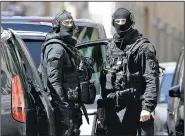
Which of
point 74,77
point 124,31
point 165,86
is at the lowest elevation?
point 165,86

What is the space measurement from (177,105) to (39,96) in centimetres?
304

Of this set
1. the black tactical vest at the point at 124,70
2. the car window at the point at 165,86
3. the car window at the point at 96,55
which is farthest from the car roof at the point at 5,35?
the car window at the point at 165,86

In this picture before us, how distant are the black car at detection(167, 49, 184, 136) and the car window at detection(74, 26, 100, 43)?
3.42 ft

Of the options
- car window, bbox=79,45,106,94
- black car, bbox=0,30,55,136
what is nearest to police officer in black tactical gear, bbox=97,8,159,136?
car window, bbox=79,45,106,94

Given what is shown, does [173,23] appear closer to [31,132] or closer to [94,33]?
[94,33]

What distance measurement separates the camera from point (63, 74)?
20.8ft

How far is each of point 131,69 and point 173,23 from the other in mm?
25025

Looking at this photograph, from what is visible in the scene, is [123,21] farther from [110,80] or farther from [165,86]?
[165,86]

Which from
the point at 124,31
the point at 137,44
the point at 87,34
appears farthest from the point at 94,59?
the point at 137,44

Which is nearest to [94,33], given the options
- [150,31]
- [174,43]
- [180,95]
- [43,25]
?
[43,25]

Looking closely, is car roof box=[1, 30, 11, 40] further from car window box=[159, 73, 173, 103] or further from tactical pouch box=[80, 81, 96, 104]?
car window box=[159, 73, 173, 103]

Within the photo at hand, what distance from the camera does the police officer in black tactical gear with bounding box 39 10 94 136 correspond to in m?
6.21

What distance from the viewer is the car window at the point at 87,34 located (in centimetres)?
800

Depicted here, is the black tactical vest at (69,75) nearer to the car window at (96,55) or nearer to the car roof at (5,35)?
the car roof at (5,35)
